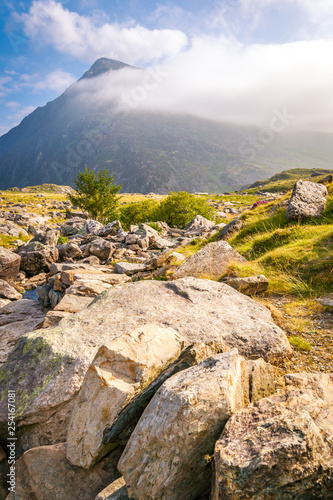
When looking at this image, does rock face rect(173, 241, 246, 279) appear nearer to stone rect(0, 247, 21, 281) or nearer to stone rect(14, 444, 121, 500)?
stone rect(14, 444, 121, 500)

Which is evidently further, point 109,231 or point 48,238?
point 109,231

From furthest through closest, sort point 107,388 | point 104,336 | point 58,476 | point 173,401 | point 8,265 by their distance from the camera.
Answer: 1. point 8,265
2. point 104,336
3. point 58,476
4. point 107,388
5. point 173,401

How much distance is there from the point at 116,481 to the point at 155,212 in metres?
39.0

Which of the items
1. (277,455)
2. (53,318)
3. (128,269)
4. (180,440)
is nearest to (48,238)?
(128,269)

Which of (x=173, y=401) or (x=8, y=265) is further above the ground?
(x=173, y=401)

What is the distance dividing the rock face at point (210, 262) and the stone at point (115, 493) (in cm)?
788

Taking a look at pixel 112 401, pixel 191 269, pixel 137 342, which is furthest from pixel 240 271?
pixel 112 401

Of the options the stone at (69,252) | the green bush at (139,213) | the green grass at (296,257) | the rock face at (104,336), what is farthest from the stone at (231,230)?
the green bush at (139,213)

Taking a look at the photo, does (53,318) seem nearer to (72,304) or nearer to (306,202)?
(72,304)

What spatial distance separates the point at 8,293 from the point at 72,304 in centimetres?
943

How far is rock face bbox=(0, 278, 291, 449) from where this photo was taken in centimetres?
473

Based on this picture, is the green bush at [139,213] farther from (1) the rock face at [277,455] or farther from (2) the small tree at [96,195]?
(1) the rock face at [277,455]

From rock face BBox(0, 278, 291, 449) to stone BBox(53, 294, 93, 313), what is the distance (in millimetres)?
3462

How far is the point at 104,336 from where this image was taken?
5625 millimetres
